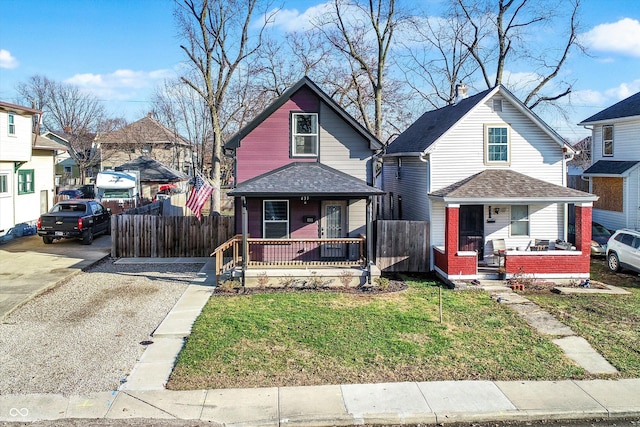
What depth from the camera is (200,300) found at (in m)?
14.6

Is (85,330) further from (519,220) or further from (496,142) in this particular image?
(519,220)

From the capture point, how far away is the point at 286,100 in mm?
18281

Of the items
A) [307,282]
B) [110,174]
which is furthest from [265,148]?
[110,174]

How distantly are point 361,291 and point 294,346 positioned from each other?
5.20 metres

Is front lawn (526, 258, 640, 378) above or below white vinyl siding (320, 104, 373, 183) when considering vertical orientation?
below

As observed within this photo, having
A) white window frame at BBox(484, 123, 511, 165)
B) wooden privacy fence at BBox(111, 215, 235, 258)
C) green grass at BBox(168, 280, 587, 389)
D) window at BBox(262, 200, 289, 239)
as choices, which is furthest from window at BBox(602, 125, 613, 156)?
wooden privacy fence at BBox(111, 215, 235, 258)

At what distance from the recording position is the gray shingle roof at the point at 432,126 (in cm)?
1911

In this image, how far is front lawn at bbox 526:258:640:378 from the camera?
1062 centimetres

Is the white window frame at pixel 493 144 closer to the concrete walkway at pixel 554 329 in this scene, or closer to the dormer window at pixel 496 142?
the dormer window at pixel 496 142

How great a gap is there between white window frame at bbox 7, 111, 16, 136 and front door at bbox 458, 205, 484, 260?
19.6m

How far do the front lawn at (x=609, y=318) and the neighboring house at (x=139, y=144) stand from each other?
44.1 meters

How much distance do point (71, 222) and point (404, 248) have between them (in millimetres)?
14036

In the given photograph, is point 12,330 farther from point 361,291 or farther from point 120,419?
point 361,291

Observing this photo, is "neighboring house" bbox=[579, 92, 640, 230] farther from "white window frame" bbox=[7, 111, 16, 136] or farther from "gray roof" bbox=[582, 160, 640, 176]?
"white window frame" bbox=[7, 111, 16, 136]
